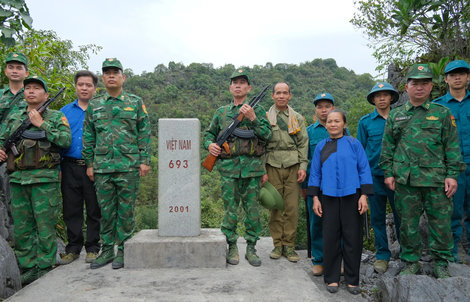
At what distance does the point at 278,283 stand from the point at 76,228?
8.52 ft

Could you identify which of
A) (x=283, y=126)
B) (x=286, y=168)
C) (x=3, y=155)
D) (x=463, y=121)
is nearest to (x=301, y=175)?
(x=286, y=168)

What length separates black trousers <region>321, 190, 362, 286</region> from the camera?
3.44m

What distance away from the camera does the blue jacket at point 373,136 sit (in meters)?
4.05

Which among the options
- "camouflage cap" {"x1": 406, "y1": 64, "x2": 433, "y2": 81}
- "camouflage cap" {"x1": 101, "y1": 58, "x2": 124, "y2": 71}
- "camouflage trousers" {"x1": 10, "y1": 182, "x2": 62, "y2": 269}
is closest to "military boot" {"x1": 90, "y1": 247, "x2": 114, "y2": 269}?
"camouflage trousers" {"x1": 10, "y1": 182, "x2": 62, "y2": 269}

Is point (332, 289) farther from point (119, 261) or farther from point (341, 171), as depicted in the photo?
point (119, 261)

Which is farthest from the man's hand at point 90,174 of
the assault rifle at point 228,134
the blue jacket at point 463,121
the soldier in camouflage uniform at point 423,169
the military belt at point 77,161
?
the blue jacket at point 463,121

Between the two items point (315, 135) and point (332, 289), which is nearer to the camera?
point (332, 289)

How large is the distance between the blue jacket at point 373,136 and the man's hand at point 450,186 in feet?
2.33

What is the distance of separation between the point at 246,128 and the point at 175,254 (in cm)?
172

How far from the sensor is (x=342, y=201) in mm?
3498

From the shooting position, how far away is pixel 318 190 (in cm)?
367

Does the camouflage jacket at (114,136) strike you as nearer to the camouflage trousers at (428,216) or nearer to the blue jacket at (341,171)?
the blue jacket at (341,171)

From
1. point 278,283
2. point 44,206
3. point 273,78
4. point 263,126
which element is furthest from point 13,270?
point 273,78

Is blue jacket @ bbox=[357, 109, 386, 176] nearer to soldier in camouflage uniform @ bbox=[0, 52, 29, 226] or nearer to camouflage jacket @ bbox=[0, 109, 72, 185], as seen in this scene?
camouflage jacket @ bbox=[0, 109, 72, 185]
